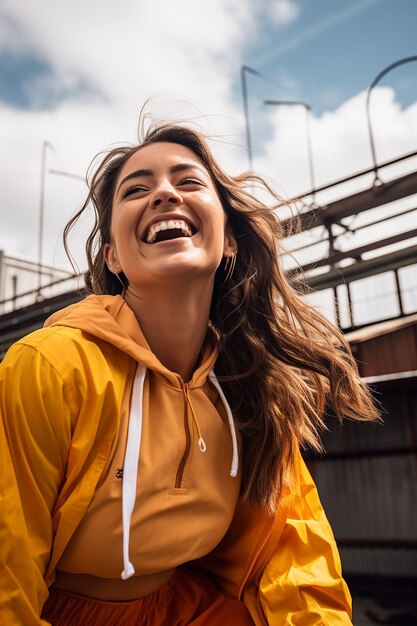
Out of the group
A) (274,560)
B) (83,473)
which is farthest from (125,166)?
(274,560)

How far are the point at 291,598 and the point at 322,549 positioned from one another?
266 mm

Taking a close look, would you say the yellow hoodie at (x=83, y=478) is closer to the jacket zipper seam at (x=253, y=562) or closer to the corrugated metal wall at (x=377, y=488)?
the jacket zipper seam at (x=253, y=562)

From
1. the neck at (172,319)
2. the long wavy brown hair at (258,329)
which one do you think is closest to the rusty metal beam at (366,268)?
the long wavy brown hair at (258,329)

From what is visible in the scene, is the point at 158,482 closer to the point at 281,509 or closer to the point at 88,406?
the point at 88,406

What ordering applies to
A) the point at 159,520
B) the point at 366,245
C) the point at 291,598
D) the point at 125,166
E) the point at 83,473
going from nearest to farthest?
1. the point at 83,473
2. the point at 159,520
3. the point at 291,598
4. the point at 125,166
5. the point at 366,245

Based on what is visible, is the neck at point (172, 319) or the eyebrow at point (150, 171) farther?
the eyebrow at point (150, 171)

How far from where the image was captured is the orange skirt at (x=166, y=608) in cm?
197

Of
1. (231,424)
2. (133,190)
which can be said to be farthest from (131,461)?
(133,190)

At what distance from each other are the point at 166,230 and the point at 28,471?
1.08 m

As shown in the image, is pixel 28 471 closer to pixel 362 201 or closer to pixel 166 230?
pixel 166 230

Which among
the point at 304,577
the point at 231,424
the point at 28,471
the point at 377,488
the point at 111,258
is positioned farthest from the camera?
the point at 377,488

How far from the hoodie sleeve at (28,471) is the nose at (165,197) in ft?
2.74

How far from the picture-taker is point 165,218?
2254mm

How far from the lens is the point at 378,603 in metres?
7.65
